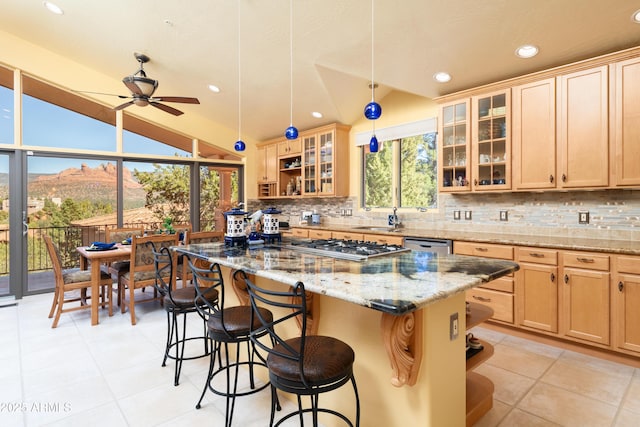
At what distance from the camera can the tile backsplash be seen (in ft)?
9.87

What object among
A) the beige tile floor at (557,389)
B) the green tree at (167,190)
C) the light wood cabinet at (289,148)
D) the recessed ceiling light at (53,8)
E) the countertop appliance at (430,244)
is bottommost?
the beige tile floor at (557,389)

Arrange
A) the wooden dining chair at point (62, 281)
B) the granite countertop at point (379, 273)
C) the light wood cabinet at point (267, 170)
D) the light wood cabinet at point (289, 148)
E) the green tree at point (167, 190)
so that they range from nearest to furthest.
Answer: the granite countertop at point (379, 273) < the wooden dining chair at point (62, 281) < the green tree at point (167, 190) < the light wood cabinet at point (289, 148) < the light wood cabinet at point (267, 170)

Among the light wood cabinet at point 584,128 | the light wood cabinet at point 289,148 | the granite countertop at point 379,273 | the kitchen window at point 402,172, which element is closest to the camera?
the granite countertop at point 379,273

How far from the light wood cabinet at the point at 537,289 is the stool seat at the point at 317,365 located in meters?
2.28

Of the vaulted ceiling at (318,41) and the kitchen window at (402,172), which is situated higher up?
the vaulted ceiling at (318,41)

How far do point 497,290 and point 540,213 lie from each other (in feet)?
3.21

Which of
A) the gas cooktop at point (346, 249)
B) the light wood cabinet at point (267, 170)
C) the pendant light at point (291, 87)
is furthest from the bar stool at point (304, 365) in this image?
the light wood cabinet at point (267, 170)

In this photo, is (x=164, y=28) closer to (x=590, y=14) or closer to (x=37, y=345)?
(x=37, y=345)

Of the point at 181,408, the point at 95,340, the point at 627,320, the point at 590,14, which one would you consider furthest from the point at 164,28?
the point at 627,320

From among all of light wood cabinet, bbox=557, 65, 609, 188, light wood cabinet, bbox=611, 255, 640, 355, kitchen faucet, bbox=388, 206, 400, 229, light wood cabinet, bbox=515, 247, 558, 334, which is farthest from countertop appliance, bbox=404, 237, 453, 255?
light wood cabinet, bbox=611, 255, 640, 355

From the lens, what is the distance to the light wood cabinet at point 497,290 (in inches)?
123

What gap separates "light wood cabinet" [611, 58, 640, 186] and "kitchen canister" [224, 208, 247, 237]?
313cm

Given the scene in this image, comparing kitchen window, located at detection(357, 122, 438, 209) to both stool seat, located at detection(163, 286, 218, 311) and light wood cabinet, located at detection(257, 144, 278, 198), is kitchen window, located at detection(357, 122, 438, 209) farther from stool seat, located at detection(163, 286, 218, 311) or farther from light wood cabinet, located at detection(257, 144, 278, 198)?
stool seat, located at detection(163, 286, 218, 311)

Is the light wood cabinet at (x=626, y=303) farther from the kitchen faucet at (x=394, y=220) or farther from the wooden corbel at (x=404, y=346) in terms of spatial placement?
the kitchen faucet at (x=394, y=220)
